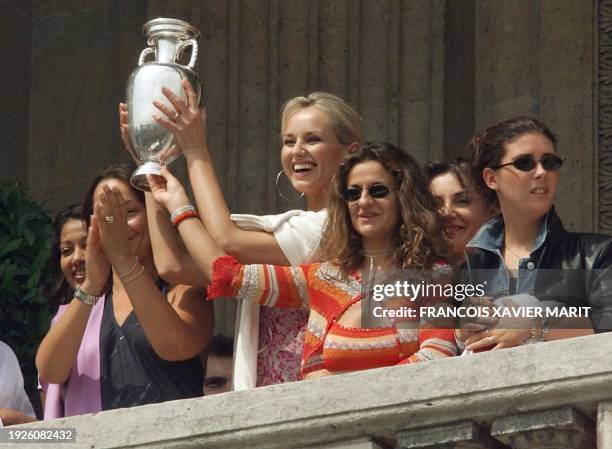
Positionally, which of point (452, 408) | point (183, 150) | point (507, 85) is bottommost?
point (452, 408)

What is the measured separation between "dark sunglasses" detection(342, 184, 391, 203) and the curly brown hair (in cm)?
3

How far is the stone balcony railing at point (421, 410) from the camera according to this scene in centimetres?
612

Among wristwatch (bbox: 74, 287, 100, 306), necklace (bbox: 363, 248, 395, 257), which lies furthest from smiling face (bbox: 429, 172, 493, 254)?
wristwatch (bbox: 74, 287, 100, 306)

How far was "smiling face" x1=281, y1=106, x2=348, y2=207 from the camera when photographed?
7758mm

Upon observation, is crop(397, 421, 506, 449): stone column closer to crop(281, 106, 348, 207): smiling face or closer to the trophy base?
crop(281, 106, 348, 207): smiling face

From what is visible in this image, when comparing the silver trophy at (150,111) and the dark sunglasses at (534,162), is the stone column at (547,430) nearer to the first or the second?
the dark sunglasses at (534,162)

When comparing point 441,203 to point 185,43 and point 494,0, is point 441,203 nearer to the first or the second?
point 185,43

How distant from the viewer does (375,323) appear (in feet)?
23.1

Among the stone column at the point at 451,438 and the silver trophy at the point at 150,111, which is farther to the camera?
the silver trophy at the point at 150,111

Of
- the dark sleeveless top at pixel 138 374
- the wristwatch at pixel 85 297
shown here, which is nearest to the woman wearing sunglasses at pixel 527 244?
the dark sleeveless top at pixel 138 374

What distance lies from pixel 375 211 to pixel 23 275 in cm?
246

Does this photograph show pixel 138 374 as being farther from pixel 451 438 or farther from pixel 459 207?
pixel 451 438

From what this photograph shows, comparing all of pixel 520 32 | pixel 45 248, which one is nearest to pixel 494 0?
pixel 520 32

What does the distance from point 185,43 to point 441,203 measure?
1078 mm
